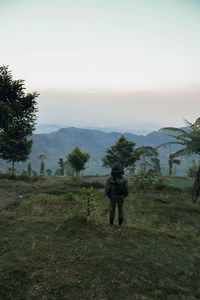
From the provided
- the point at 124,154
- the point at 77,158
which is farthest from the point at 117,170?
the point at 124,154

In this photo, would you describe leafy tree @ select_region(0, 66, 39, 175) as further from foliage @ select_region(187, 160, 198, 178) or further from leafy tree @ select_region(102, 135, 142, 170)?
leafy tree @ select_region(102, 135, 142, 170)

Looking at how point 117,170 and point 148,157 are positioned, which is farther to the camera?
point 148,157

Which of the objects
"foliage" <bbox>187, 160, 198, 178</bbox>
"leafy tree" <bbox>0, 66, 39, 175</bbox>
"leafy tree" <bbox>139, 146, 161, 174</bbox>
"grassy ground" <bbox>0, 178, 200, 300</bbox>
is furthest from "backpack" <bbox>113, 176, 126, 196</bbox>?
"foliage" <bbox>187, 160, 198, 178</bbox>

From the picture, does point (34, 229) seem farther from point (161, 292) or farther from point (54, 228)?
point (161, 292)

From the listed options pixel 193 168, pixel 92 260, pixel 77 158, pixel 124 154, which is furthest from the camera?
pixel 124 154

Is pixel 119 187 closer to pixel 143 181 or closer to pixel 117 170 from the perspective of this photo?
pixel 117 170

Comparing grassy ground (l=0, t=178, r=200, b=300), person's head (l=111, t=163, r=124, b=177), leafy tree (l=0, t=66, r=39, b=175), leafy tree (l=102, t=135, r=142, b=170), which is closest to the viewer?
grassy ground (l=0, t=178, r=200, b=300)

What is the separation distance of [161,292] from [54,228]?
399 cm

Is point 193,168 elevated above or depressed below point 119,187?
below

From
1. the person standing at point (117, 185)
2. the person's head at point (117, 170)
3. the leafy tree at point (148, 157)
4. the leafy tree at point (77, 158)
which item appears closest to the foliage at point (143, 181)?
the leafy tree at point (148, 157)

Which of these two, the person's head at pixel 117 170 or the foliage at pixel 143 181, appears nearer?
the person's head at pixel 117 170

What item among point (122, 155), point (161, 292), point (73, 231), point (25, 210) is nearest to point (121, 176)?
point (73, 231)

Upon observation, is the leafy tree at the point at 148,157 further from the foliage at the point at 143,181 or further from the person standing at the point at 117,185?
the person standing at the point at 117,185

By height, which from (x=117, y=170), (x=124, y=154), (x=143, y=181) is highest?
(x=124, y=154)
